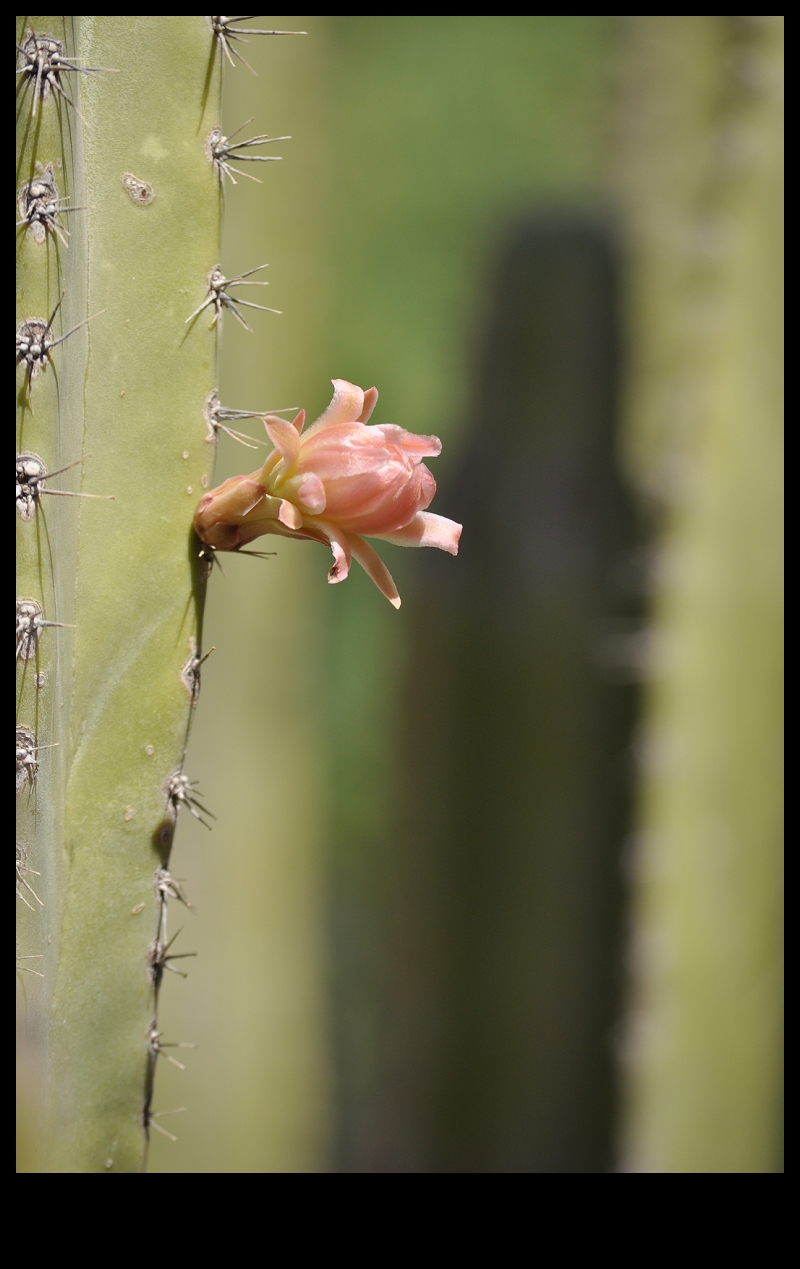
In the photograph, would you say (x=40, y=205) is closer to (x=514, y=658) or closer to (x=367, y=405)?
(x=367, y=405)

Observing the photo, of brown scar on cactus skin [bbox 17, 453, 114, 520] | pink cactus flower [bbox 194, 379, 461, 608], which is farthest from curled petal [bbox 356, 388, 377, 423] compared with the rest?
brown scar on cactus skin [bbox 17, 453, 114, 520]

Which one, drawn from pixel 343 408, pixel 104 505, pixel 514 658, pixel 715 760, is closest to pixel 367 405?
pixel 343 408

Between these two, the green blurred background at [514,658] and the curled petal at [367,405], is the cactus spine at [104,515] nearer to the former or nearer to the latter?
the curled petal at [367,405]

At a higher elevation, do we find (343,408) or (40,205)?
(40,205)

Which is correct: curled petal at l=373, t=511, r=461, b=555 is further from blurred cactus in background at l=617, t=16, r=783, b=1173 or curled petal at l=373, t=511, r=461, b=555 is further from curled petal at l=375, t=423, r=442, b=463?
blurred cactus in background at l=617, t=16, r=783, b=1173

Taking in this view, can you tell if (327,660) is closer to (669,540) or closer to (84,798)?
(669,540)

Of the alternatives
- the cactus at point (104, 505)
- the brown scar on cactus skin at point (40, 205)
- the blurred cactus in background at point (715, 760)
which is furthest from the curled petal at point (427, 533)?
the blurred cactus in background at point (715, 760)
